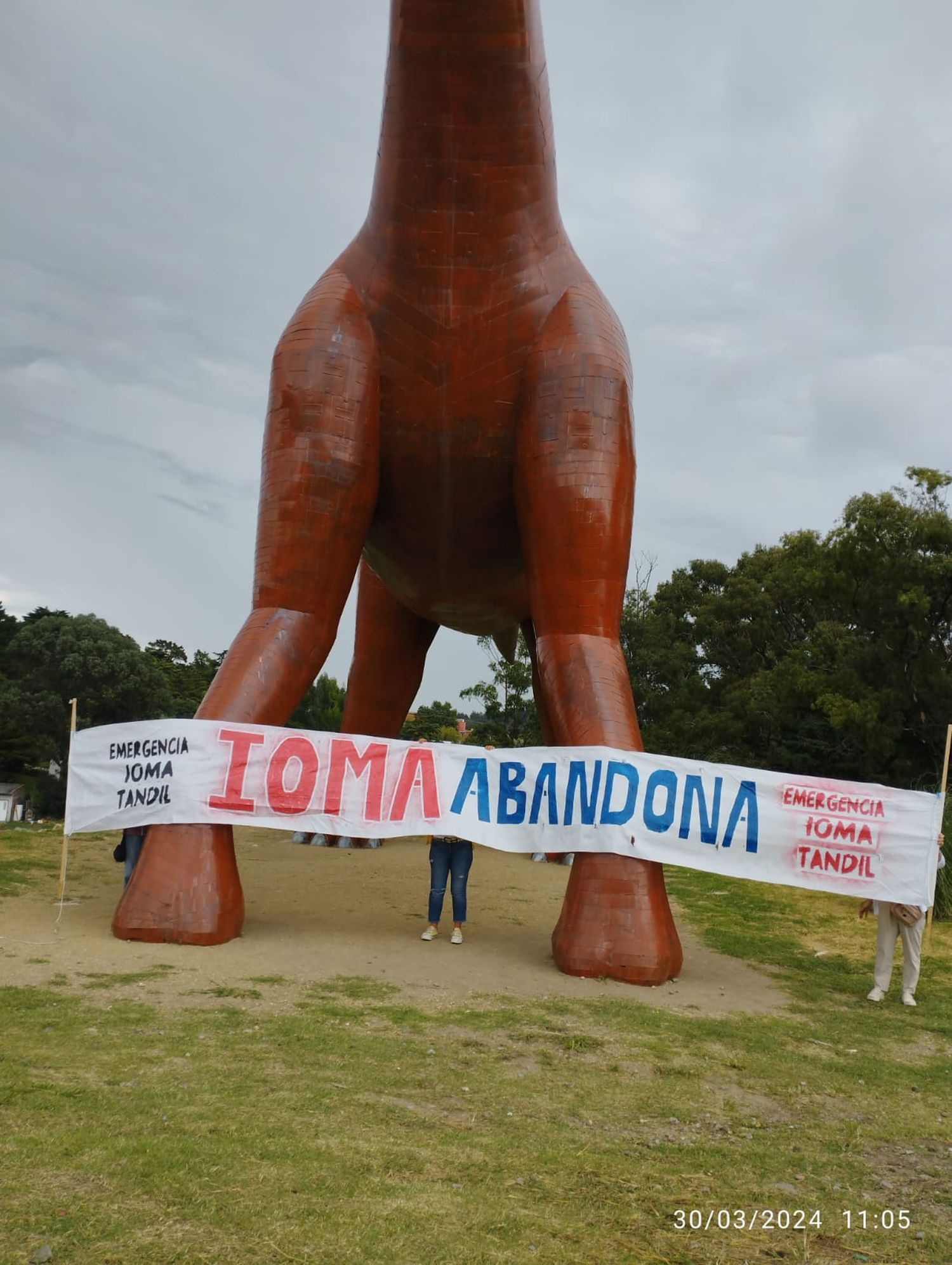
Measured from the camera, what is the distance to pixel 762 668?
3253 centimetres

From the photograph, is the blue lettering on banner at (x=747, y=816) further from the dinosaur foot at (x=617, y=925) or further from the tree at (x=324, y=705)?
the tree at (x=324, y=705)

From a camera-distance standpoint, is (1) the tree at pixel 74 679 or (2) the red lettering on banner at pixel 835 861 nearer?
(2) the red lettering on banner at pixel 835 861

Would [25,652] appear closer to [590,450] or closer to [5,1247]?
[590,450]

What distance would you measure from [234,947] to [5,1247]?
14.0ft

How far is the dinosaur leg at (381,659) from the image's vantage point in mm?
12883

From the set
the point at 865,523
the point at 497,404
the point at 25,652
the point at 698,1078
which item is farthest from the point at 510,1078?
the point at 25,652

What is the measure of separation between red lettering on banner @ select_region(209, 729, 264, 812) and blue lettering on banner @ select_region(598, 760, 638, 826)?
2.45 metres

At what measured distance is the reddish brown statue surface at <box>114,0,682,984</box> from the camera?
7668 mm

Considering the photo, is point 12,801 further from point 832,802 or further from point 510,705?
point 832,802

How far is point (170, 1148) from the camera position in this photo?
349 centimetres

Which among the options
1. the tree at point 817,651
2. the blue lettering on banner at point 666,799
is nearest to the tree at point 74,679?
the tree at point 817,651

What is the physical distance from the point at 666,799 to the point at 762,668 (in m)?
26.4

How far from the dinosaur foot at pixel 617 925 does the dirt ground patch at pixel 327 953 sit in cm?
12

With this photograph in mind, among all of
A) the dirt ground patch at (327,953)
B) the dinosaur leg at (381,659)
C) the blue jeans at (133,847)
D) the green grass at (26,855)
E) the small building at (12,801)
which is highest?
the dinosaur leg at (381,659)
